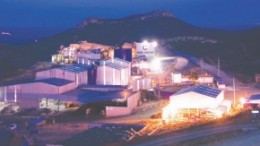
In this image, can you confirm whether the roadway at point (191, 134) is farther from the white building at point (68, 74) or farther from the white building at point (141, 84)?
the white building at point (68, 74)

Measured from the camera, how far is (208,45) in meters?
37.9

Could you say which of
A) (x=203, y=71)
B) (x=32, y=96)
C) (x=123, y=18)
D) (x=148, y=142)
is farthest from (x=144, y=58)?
(x=123, y=18)

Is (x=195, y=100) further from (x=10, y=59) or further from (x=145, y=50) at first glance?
(x=10, y=59)

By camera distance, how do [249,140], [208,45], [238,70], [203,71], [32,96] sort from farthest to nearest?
[208,45] < [238,70] < [203,71] < [32,96] < [249,140]

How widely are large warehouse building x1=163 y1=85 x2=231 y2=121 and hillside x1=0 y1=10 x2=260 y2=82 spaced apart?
29.0 ft

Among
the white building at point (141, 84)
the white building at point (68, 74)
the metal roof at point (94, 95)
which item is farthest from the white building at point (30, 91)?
the white building at point (141, 84)

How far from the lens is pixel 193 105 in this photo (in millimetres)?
14461

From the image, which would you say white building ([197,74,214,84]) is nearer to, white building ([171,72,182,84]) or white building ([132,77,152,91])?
white building ([171,72,182,84])

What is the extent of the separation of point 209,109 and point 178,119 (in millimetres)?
903

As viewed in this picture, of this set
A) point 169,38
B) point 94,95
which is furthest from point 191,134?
point 169,38

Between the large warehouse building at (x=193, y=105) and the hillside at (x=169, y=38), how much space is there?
8832mm

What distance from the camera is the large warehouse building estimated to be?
1416 cm

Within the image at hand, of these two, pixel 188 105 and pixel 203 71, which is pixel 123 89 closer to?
pixel 188 105

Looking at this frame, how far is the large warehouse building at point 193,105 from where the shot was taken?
1416cm
